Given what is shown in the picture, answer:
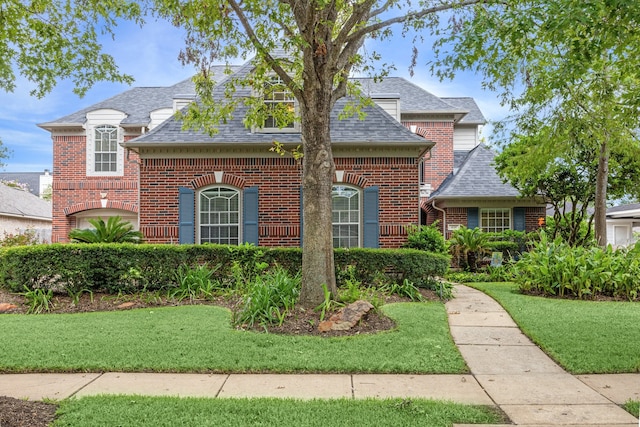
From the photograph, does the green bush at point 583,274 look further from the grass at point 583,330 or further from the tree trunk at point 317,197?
the tree trunk at point 317,197

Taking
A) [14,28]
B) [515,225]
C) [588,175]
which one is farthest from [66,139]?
[588,175]

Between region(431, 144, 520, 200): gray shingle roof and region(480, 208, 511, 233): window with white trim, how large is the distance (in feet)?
2.50

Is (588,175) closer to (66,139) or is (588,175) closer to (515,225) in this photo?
(515,225)

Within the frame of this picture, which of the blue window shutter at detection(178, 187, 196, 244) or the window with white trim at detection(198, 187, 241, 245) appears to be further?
the window with white trim at detection(198, 187, 241, 245)

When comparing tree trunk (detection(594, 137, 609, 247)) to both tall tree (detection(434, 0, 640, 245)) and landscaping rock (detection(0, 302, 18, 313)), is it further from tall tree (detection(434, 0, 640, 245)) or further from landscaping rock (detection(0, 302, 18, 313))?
landscaping rock (detection(0, 302, 18, 313))

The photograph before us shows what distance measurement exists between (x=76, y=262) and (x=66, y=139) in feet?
38.3

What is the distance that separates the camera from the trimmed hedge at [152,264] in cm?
896

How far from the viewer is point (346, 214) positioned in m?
12.2

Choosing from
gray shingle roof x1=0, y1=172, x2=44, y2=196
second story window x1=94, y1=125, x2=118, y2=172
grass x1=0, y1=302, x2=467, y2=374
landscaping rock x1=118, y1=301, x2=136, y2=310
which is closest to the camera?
grass x1=0, y1=302, x2=467, y2=374

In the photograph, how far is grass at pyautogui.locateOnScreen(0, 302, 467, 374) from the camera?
197 inches

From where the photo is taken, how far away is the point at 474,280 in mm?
13148

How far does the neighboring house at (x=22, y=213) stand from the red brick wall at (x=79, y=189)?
16.5 feet

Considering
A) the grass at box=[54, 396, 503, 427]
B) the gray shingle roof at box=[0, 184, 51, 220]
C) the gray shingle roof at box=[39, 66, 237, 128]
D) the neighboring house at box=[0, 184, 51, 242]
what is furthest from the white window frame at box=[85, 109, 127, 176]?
the grass at box=[54, 396, 503, 427]

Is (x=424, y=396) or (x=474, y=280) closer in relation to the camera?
(x=424, y=396)
